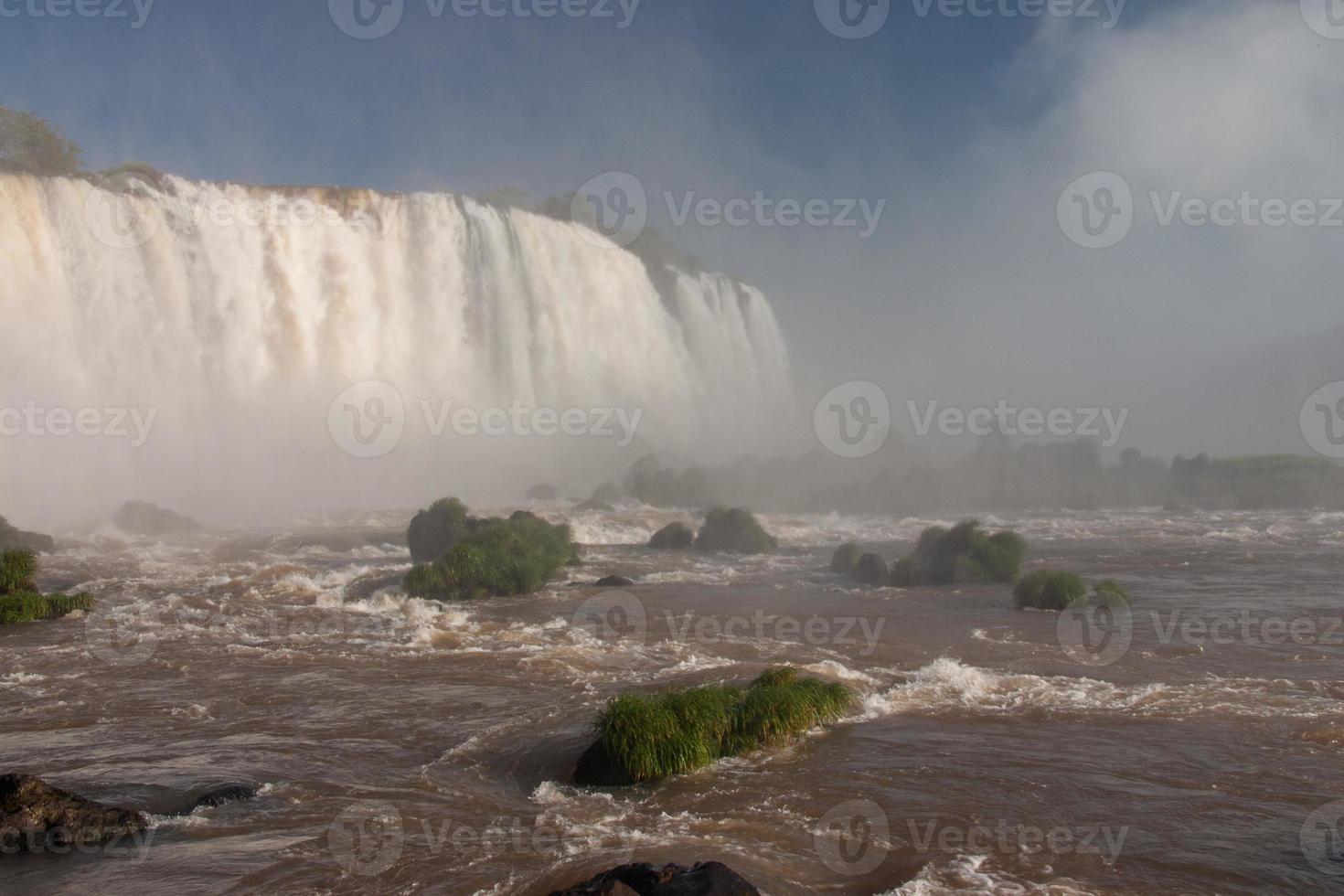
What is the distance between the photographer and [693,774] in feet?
28.2

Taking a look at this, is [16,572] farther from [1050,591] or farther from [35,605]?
[1050,591]

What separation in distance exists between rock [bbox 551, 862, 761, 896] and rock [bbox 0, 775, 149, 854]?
3.80 meters

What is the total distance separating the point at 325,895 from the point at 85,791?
3049 mm

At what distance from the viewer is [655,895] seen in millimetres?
5289

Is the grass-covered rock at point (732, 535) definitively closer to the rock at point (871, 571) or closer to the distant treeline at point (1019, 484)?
the rock at point (871, 571)

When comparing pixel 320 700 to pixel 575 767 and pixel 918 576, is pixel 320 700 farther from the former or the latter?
pixel 918 576

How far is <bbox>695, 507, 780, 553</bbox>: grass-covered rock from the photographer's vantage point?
2825 centimetres

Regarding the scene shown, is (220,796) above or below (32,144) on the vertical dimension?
below

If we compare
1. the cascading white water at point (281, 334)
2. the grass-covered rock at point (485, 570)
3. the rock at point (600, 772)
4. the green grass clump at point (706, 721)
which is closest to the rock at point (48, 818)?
the rock at point (600, 772)

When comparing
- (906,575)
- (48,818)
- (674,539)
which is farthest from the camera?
(674,539)

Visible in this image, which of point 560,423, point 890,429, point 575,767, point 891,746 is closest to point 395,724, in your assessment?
point 575,767

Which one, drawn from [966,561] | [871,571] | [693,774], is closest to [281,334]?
[871,571]

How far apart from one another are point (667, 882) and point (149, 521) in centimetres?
2997

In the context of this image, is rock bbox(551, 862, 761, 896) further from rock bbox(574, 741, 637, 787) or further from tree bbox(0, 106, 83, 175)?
tree bbox(0, 106, 83, 175)
